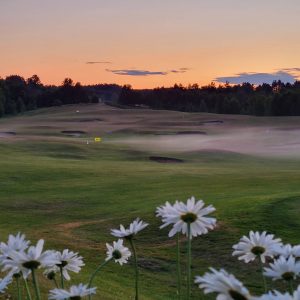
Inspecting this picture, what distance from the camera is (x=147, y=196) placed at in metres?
23.4

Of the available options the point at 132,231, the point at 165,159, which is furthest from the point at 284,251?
the point at 165,159

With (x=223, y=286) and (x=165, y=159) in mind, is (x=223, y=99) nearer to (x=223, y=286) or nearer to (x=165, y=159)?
(x=165, y=159)

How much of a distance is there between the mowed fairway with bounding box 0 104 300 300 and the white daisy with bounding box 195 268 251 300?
27.3ft

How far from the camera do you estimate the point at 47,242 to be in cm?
1598

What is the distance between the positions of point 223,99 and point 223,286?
115233mm

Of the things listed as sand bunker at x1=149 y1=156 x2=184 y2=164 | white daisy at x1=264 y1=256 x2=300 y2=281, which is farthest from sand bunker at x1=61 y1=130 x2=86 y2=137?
white daisy at x1=264 y1=256 x2=300 y2=281

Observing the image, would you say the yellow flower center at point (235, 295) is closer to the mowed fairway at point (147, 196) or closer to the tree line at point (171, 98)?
the mowed fairway at point (147, 196)

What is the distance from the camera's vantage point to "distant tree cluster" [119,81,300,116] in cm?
9769

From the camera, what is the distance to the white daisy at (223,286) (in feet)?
4.84

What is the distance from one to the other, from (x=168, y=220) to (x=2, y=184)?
24903 mm

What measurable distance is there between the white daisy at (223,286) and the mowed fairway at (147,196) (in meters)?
8.33

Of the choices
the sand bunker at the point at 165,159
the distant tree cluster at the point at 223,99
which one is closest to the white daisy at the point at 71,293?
the sand bunker at the point at 165,159

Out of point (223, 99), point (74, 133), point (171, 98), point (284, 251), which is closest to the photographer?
point (284, 251)

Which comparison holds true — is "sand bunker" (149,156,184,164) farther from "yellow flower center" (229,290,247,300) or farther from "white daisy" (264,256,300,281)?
"yellow flower center" (229,290,247,300)
